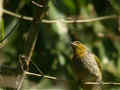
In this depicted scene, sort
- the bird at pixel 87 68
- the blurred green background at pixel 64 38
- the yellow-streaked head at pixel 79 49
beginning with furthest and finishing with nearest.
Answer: the yellow-streaked head at pixel 79 49
the bird at pixel 87 68
the blurred green background at pixel 64 38

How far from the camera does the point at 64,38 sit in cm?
372

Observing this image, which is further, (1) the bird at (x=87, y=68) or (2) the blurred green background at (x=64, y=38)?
(1) the bird at (x=87, y=68)

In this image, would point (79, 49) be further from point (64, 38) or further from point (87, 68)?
point (64, 38)

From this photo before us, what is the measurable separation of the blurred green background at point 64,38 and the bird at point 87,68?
81 millimetres

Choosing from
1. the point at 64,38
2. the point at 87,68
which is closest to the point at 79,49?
the point at 87,68

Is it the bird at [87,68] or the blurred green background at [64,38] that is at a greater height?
the blurred green background at [64,38]

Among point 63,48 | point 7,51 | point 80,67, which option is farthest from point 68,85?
point 7,51

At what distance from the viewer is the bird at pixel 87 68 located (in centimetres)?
405

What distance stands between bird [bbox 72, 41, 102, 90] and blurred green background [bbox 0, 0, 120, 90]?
81mm

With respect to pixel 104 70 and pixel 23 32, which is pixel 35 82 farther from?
pixel 104 70

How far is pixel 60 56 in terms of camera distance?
3.74 metres

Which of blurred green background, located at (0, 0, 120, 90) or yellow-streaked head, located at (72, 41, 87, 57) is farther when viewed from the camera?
yellow-streaked head, located at (72, 41, 87, 57)

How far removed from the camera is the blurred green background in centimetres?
360

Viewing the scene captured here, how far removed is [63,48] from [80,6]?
0.57 meters
